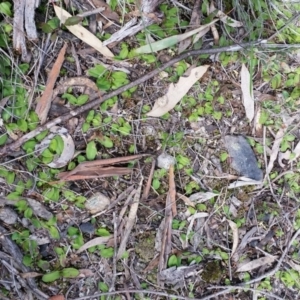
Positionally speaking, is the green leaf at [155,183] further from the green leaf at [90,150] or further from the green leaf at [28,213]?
the green leaf at [28,213]

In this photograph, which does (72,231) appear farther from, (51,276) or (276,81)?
(276,81)

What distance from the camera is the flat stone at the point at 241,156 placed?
215cm

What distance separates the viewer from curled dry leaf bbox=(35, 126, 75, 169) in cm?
198

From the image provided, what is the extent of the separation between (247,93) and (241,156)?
1.00ft

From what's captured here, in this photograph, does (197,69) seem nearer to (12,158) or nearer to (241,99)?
(241,99)

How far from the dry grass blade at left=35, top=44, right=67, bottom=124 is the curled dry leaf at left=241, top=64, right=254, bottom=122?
852 millimetres

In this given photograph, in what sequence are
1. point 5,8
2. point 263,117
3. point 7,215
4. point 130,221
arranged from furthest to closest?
point 263,117, point 130,221, point 7,215, point 5,8

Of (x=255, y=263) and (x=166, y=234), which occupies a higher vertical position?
(x=166, y=234)

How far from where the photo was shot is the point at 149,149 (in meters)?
2.09

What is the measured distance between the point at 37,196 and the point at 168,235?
636mm

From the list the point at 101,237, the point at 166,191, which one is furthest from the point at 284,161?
the point at 101,237

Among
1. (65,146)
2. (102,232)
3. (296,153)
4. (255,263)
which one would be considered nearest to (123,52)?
(65,146)

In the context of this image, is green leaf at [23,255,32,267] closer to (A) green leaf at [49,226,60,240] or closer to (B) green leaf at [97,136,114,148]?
(A) green leaf at [49,226,60,240]

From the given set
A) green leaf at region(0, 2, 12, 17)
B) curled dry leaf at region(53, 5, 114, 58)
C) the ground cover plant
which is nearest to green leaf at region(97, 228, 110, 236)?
the ground cover plant
